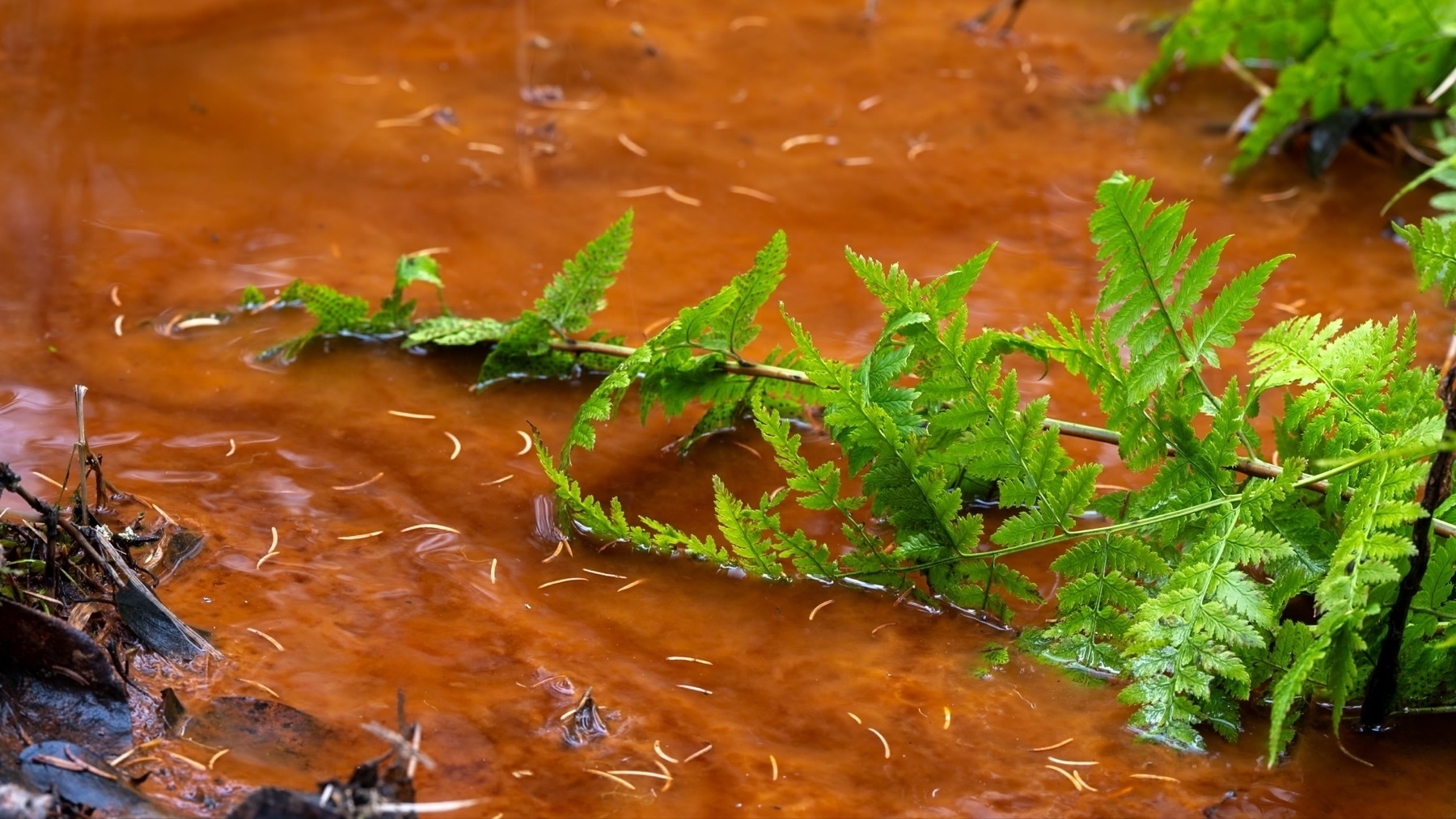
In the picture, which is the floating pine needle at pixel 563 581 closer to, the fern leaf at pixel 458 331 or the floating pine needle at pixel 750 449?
the floating pine needle at pixel 750 449

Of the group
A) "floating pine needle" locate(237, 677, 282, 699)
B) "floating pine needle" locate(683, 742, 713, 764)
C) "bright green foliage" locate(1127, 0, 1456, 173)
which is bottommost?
"floating pine needle" locate(237, 677, 282, 699)

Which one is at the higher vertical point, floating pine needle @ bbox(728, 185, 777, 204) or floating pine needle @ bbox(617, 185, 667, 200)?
floating pine needle @ bbox(728, 185, 777, 204)

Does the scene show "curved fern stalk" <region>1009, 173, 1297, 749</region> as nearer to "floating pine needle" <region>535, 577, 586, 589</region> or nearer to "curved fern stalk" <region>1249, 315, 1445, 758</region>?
"curved fern stalk" <region>1249, 315, 1445, 758</region>

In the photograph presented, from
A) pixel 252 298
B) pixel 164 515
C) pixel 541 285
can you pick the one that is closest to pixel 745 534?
pixel 164 515

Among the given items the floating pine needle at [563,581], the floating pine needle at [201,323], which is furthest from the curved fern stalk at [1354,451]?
the floating pine needle at [201,323]

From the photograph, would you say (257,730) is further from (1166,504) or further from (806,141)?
(806,141)

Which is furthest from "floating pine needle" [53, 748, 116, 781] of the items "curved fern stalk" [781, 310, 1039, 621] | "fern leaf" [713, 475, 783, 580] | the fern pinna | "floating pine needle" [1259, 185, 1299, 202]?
"floating pine needle" [1259, 185, 1299, 202]

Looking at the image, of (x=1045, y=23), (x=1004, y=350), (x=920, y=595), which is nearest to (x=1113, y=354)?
(x=1004, y=350)

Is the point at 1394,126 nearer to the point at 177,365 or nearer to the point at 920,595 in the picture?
the point at 920,595
